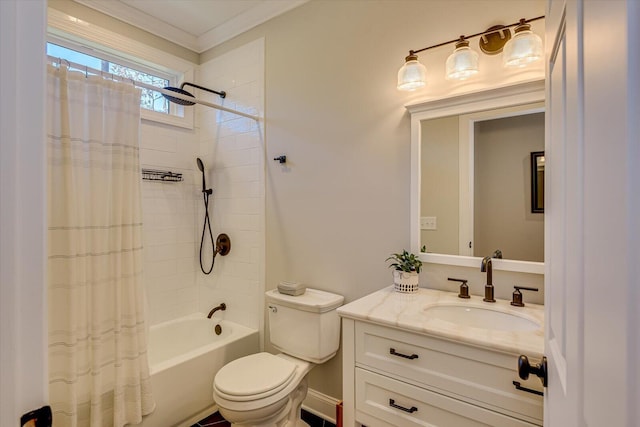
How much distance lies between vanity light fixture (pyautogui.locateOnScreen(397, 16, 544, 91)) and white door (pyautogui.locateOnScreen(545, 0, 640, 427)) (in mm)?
870

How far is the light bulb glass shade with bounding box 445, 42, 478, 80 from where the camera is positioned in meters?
1.53

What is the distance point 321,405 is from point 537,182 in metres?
1.80

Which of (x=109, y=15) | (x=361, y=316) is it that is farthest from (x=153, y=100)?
(x=361, y=316)

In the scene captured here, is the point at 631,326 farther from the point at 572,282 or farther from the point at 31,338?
the point at 31,338

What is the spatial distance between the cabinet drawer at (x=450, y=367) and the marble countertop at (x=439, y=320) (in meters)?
0.04

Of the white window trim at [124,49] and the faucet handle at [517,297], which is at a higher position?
the white window trim at [124,49]

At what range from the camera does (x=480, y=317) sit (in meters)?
1.49

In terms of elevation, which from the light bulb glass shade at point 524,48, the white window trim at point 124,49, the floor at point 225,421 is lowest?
the floor at point 225,421

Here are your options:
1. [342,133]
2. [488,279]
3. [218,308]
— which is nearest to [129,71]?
[342,133]

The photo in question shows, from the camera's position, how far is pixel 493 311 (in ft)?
4.78

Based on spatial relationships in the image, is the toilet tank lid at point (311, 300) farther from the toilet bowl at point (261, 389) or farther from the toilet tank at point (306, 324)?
the toilet bowl at point (261, 389)

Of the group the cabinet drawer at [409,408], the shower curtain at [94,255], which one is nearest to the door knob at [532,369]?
the cabinet drawer at [409,408]

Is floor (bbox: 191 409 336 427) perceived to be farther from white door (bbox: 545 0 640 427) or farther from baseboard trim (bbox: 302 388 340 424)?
white door (bbox: 545 0 640 427)

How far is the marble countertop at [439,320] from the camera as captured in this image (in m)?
1.09
